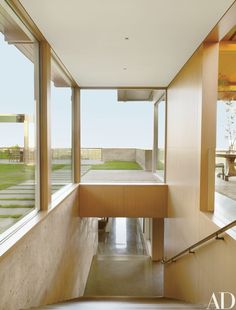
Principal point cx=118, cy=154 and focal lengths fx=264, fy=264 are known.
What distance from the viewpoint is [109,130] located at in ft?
20.1

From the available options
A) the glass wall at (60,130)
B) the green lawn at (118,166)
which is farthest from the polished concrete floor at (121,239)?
the glass wall at (60,130)

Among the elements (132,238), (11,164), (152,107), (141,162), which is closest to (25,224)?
(11,164)

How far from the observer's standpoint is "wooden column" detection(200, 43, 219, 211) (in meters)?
3.33

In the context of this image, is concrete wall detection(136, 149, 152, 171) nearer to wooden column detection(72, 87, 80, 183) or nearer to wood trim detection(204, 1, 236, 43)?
wooden column detection(72, 87, 80, 183)

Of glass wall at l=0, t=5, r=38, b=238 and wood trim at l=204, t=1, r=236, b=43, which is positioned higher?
wood trim at l=204, t=1, r=236, b=43

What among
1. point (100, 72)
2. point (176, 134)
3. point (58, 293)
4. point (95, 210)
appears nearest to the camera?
point (58, 293)

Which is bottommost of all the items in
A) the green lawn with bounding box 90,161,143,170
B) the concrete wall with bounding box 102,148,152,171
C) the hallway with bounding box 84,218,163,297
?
the hallway with bounding box 84,218,163,297

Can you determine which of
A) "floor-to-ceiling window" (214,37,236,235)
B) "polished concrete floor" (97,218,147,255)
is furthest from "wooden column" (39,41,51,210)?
"polished concrete floor" (97,218,147,255)

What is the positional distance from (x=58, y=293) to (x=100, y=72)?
357cm

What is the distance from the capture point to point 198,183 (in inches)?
138

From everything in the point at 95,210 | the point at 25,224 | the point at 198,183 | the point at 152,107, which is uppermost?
the point at 152,107

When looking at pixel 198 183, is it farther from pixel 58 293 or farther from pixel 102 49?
pixel 58 293

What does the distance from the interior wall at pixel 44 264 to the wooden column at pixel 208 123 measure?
1983 mm

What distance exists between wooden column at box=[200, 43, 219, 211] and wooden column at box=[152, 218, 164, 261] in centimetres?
500
